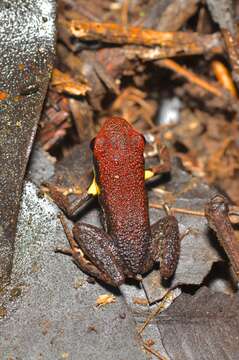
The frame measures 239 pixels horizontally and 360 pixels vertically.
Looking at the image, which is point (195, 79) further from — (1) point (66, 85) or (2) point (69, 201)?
(2) point (69, 201)

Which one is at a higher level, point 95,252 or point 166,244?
point 166,244

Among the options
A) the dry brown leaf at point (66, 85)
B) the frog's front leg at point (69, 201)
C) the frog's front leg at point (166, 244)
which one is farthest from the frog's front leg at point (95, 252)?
the dry brown leaf at point (66, 85)

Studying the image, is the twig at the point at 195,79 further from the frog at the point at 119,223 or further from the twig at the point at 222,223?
the twig at the point at 222,223

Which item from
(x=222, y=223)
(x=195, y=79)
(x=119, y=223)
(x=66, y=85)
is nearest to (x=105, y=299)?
(x=119, y=223)

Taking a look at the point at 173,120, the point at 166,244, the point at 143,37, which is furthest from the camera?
the point at 173,120

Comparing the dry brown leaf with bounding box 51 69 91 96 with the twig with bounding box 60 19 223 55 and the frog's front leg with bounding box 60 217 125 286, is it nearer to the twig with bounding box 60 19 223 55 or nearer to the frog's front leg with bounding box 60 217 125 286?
the twig with bounding box 60 19 223 55

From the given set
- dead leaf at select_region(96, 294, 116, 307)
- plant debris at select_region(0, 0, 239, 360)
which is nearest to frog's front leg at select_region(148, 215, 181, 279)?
plant debris at select_region(0, 0, 239, 360)

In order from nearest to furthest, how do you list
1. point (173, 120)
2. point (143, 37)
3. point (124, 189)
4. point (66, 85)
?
point (124, 189) < point (66, 85) < point (143, 37) < point (173, 120)
